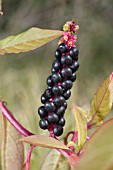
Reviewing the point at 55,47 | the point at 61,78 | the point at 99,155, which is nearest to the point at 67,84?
the point at 61,78

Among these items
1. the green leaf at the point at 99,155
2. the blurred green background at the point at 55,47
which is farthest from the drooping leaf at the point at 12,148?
the blurred green background at the point at 55,47

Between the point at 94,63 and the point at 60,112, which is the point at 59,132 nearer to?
the point at 60,112

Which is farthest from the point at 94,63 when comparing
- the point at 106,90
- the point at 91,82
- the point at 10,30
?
the point at 106,90

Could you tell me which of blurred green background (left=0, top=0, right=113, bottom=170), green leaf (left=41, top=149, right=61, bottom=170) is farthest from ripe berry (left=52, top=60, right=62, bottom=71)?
blurred green background (left=0, top=0, right=113, bottom=170)

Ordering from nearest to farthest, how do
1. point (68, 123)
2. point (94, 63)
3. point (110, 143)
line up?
point (110, 143)
point (68, 123)
point (94, 63)

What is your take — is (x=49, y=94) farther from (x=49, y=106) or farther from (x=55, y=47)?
(x=55, y=47)

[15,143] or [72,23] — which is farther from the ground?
[72,23]

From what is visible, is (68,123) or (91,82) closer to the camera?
(68,123)
